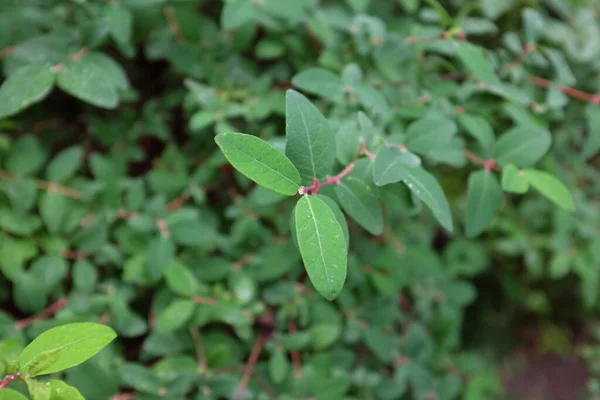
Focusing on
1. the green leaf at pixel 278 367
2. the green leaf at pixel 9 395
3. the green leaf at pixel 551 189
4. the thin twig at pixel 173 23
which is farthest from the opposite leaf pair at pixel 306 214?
the thin twig at pixel 173 23

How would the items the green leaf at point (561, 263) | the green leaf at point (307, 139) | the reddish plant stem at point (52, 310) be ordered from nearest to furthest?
the green leaf at point (307, 139)
the reddish plant stem at point (52, 310)
the green leaf at point (561, 263)

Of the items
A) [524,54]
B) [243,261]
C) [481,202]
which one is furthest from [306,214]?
[524,54]

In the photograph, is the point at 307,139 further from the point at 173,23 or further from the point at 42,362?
the point at 173,23

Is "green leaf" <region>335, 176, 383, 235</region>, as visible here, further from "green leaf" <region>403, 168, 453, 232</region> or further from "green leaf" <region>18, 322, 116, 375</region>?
"green leaf" <region>18, 322, 116, 375</region>

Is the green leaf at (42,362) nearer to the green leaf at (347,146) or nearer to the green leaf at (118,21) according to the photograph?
the green leaf at (347,146)

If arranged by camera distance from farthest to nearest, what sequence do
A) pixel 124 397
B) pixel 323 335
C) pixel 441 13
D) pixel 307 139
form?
1. pixel 323 335
2. pixel 441 13
3. pixel 124 397
4. pixel 307 139

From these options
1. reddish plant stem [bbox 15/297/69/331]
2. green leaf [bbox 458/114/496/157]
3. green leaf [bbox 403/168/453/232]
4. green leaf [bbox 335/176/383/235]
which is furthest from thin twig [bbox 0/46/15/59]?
green leaf [bbox 458/114/496/157]
